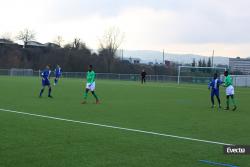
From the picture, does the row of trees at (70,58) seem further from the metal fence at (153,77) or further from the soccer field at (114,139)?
the soccer field at (114,139)

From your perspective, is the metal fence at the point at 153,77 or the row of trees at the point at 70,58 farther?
the row of trees at the point at 70,58

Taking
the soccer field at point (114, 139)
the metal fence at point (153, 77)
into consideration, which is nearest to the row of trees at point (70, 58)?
the metal fence at point (153, 77)

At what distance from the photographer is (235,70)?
259ft

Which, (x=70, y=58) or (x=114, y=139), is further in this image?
(x=70, y=58)

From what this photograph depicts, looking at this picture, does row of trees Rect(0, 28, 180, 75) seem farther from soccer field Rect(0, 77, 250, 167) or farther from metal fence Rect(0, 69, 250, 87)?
soccer field Rect(0, 77, 250, 167)

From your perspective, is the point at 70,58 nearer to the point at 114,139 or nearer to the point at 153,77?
the point at 153,77

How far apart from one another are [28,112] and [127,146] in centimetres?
766

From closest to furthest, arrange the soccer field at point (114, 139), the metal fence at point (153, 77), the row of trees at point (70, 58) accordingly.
Answer: the soccer field at point (114, 139) → the metal fence at point (153, 77) → the row of trees at point (70, 58)

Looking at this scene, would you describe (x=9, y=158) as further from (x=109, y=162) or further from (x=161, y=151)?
(x=161, y=151)

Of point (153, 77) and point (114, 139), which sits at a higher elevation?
point (114, 139)

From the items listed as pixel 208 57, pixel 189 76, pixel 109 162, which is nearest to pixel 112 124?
pixel 109 162

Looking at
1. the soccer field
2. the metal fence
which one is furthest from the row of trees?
the soccer field

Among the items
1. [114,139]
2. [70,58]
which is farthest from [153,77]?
[114,139]

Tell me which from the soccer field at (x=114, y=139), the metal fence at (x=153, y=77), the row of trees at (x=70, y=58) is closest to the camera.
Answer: the soccer field at (x=114, y=139)
